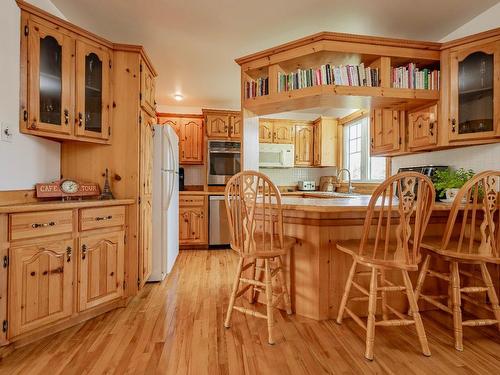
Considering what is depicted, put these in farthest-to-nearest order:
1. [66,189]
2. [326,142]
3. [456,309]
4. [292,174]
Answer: [292,174]
[326,142]
[66,189]
[456,309]

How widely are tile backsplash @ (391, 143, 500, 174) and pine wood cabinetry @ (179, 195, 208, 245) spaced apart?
2.96m

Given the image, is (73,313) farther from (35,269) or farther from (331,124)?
(331,124)

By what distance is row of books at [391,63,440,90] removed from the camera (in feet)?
7.73

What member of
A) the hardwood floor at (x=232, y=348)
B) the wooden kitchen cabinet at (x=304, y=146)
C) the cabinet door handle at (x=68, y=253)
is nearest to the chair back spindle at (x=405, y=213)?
the hardwood floor at (x=232, y=348)

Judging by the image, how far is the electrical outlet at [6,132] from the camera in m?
1.73

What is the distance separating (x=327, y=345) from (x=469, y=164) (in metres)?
2.04

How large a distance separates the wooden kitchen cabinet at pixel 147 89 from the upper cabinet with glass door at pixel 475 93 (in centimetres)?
273

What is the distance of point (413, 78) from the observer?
2383 millimetres

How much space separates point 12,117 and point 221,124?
297cm

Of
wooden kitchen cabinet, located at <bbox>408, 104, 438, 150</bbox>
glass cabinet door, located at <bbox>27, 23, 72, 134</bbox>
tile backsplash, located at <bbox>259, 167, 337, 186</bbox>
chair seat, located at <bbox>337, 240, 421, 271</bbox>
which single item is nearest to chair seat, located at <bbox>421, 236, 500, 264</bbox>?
chair seat, located at <bbox>337, 240, 421, 271</bbox>

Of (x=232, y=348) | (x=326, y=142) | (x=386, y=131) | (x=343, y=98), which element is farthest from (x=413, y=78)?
(x=232, y=348)

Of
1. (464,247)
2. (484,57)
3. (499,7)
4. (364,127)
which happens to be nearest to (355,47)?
(484,57)

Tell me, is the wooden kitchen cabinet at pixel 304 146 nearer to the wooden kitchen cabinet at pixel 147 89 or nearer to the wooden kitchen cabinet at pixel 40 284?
the wooden kitchen cabinet at pixel 147 89

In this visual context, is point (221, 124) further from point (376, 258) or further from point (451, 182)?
point (376, 258)
